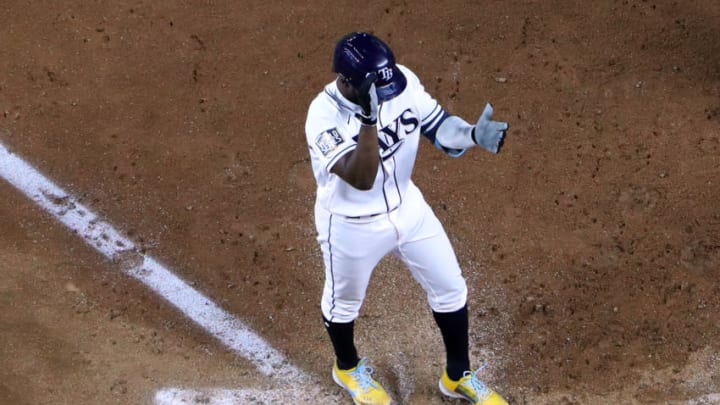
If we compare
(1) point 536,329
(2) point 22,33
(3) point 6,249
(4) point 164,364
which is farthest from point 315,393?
(2) point 22,33

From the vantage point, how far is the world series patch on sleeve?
11.5ft

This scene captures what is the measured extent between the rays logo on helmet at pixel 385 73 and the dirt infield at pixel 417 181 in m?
1.86

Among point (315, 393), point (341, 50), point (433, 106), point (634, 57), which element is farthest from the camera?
point (634, 57)

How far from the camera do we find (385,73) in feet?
11.3

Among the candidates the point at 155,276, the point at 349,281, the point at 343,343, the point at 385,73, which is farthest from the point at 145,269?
the point at 385,73

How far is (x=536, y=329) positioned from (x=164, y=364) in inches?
79.0

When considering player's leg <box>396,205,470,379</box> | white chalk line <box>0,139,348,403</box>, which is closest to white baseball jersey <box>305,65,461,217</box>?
player's leg <box>396,205,470,379</box>

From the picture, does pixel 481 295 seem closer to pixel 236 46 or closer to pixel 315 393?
pixel 315 393

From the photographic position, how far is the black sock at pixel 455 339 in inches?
165

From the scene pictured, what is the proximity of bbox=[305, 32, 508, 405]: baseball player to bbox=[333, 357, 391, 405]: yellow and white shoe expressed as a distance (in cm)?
15

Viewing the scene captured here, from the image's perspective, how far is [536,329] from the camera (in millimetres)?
4828

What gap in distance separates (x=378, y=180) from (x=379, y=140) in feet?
0.60

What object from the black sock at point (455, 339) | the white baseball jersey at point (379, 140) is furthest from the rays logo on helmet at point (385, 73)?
the black sock at point (455, 339)

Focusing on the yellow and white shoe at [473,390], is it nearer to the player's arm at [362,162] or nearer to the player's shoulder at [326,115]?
the player's arm at [362,162]
